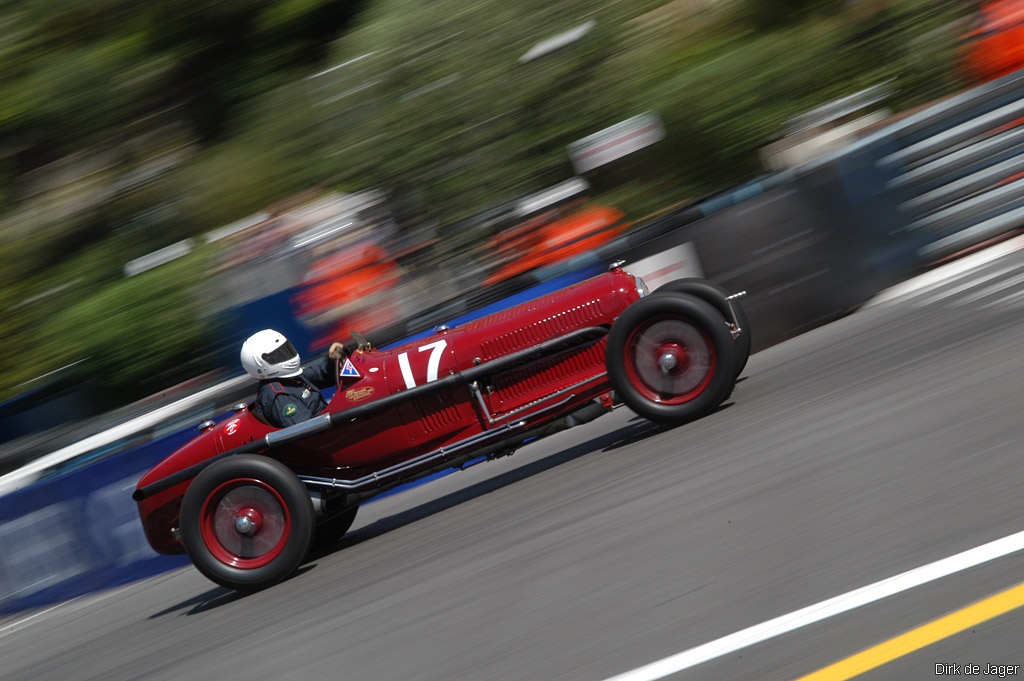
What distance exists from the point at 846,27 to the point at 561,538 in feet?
30.3

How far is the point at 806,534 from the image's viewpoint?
179 inches

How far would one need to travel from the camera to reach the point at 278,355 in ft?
23.7

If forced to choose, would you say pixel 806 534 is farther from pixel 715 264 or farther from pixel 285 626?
pixel 715 264

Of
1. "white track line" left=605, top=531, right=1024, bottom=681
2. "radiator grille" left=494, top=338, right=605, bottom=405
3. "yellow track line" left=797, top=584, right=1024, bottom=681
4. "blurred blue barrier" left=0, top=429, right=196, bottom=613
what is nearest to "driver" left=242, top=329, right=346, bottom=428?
"radiator grille" left=494, top=338, right=605, bottom=405

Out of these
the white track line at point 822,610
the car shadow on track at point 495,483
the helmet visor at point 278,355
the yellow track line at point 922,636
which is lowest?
the yellow track line at point 922,636

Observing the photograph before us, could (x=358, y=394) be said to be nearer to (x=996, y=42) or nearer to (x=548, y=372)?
(x=548, y=372)

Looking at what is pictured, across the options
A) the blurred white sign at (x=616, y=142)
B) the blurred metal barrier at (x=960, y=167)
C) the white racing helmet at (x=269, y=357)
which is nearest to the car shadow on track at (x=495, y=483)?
the white racing helmet at (x=269, y=357)

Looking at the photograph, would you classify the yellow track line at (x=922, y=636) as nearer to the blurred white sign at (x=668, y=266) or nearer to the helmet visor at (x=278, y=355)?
the helmet visor at (x=278, y=355)

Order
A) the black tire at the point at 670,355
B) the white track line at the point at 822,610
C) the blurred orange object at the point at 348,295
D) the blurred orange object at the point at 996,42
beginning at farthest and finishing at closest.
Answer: the blurred orange object at the point at 348,295, the blurred orange object at the point at 996,42, the black tire at the point at 670,355, the white track line at the point at 822,610

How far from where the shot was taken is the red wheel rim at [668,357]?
6.73 meters

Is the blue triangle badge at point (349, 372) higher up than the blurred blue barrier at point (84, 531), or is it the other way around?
the blue triangle badge at point (349, 372)

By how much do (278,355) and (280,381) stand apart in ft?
0.64

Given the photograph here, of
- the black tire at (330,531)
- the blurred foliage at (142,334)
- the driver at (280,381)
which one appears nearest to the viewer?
the driver at (280,381)

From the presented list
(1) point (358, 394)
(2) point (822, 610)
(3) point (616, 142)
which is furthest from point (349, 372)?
(3) point (616, 142)
